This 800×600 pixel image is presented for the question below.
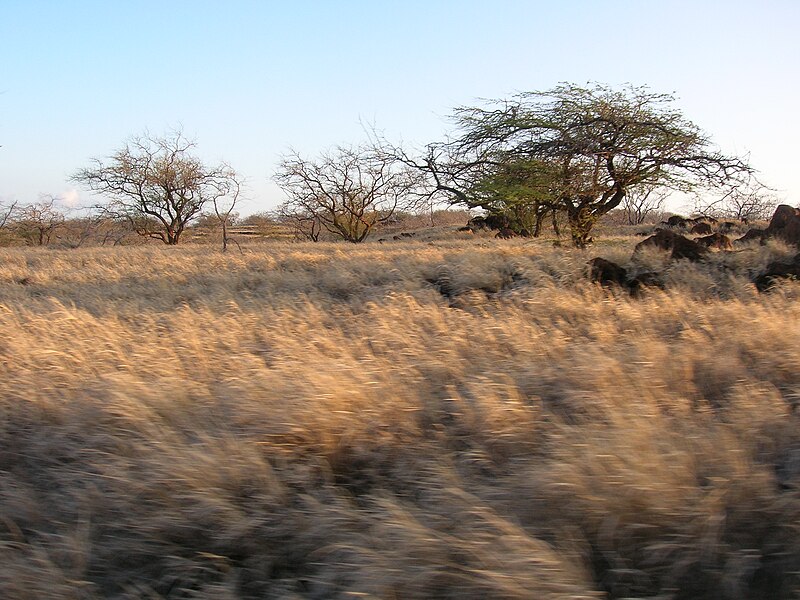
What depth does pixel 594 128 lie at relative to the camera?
12727 millimetres

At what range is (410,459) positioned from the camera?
10.5 ft

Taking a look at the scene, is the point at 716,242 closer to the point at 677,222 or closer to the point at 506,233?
the point at 506,233

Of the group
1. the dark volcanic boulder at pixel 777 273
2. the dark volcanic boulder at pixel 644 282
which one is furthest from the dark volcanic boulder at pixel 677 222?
the dark volcanic boulder at pixel 644 282

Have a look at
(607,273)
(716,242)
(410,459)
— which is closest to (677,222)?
(716,242)

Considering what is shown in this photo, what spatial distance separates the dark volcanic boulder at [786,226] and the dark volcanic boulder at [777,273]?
2.22 meters

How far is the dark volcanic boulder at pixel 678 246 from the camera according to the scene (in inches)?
397

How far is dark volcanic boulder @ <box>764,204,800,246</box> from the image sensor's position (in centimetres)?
1086

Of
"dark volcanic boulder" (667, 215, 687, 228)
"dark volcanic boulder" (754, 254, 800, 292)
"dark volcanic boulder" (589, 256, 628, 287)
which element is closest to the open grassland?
"dark volcanic boulder" (754, 254, 800, 292)

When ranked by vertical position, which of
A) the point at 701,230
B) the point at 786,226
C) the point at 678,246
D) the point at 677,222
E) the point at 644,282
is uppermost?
the point at 677,222

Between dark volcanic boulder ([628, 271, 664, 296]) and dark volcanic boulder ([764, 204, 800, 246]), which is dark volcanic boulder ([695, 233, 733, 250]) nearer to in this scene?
dark volcanic boulder ([764, 204, 800, 246])

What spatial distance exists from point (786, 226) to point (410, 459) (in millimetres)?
11180

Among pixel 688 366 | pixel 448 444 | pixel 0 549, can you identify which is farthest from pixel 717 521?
pixel 0 549

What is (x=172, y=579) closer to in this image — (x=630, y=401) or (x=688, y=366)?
(x=630, y=401)

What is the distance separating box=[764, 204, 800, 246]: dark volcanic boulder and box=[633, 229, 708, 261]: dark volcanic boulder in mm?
1822
